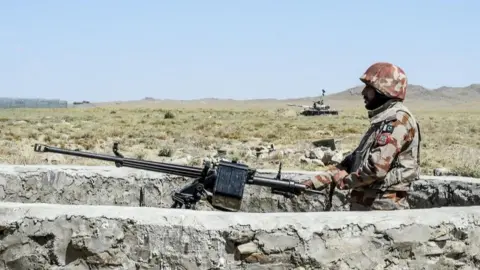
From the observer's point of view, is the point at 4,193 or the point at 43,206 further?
the point at 4,193

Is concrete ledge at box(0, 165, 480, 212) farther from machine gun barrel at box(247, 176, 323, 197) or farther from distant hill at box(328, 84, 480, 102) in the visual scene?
distant hill at box(328, 84, 480, 102)

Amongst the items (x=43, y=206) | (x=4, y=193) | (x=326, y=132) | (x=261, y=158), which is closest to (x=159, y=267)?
(x=43, y=206)

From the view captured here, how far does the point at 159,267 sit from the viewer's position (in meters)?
4.12

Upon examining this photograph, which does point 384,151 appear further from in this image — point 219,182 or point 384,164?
point 219,182

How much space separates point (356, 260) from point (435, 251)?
53 cm

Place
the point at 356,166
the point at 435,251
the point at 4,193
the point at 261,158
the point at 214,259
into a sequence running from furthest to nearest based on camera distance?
the point at 261,158, the point at 4,193, the point at 356,166, the point at 435,251, the point at 214,259

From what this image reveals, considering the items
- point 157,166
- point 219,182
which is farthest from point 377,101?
point 157,166

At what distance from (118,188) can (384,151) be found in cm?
269

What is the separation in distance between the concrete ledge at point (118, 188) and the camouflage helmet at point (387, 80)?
1705 millimetres

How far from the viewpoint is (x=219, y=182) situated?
16.1 ft

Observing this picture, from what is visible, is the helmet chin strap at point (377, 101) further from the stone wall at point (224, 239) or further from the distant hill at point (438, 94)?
the distant hill at point (438, 94)

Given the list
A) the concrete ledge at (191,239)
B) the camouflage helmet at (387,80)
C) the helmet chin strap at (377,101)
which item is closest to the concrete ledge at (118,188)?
the helmet chin strap at (377,101)

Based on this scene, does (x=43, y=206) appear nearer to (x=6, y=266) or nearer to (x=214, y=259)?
(x=6, y=266)

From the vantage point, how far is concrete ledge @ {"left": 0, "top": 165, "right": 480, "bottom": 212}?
6.31 meters
